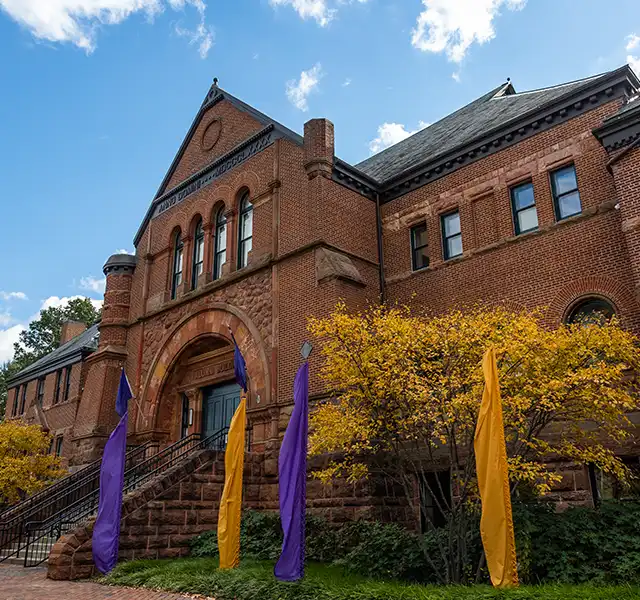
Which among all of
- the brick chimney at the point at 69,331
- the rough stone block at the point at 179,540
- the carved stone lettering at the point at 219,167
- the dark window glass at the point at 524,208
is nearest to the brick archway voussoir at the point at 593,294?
the dark window glass at the point at 524,208

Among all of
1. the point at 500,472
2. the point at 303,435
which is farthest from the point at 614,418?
the point at 303,435

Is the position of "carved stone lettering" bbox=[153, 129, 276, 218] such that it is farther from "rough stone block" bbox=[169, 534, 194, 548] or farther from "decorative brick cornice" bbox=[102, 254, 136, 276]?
"rough stone block" bbox=[169, 534, 194, 548]

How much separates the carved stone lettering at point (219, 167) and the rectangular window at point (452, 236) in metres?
6.22

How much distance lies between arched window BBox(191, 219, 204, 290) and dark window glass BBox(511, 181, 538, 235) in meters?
10.7

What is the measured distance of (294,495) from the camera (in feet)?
31.6

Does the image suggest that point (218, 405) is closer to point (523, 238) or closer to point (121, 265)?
point (121, 265)

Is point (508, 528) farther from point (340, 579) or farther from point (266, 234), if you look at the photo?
point (266, 234)

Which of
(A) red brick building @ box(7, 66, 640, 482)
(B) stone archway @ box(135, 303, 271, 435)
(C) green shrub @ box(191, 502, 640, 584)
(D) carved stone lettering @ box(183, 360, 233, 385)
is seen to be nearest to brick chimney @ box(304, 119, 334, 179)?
(A) red brick building @ box(7, 66, 640, 482)

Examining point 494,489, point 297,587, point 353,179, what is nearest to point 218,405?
point 353,179

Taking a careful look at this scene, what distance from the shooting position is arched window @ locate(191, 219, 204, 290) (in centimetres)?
2198

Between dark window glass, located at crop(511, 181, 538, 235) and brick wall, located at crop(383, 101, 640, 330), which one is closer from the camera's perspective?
brick wall, located at crop(383, 101, 640, 330)

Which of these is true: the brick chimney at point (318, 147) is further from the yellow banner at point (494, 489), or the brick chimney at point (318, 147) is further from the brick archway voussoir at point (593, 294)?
the yellow banner at point (494, 489)

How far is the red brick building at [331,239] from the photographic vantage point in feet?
47.7

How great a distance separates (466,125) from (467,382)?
13171 millimetres
